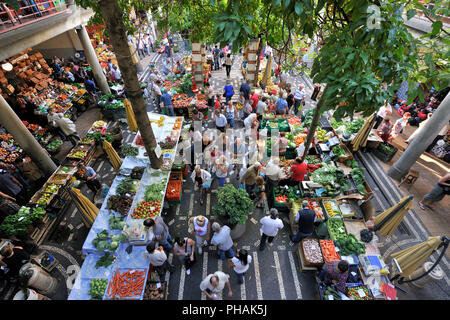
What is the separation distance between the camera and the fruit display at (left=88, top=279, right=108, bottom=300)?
5129mm

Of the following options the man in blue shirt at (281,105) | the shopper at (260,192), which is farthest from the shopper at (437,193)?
the man in blue shirt at (281,105)

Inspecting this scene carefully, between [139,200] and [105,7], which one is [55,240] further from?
[105,7]

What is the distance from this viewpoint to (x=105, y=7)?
4.61 m

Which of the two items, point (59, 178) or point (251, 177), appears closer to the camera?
point (251, 177)

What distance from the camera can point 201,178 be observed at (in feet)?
25.7

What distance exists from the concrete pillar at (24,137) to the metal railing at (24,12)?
2744mm

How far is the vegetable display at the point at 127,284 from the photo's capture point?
524 cm

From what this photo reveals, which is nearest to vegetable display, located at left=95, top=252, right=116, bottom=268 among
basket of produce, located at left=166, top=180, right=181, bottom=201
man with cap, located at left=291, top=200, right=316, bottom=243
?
basket of produce, located at left=166, top=180, right=181, bottom=201

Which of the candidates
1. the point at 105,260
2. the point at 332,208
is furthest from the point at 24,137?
the point at 332,208

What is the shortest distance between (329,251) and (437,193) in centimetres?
501

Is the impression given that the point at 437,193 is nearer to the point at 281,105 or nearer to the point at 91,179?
the point at 281,105

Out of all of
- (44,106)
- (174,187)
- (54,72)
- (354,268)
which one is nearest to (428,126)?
(354,268)

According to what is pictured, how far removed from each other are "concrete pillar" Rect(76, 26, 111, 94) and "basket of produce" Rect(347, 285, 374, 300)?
15.9 meters

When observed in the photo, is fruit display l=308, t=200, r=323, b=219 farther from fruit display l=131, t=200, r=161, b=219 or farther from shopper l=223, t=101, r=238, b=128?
shopper l=223, t=101, r=238, b=128
